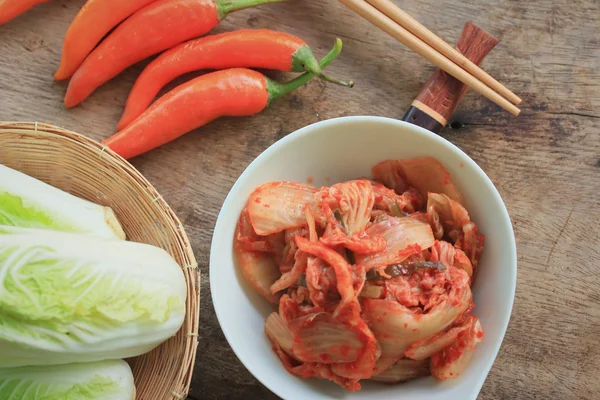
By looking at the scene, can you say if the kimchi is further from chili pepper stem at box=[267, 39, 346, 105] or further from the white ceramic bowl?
chili pepper stem at box=[267, 39, 346, 105]

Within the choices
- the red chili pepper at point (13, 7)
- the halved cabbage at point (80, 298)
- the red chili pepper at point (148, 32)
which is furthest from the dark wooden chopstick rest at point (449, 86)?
the red chili pepper at point (13, 7)

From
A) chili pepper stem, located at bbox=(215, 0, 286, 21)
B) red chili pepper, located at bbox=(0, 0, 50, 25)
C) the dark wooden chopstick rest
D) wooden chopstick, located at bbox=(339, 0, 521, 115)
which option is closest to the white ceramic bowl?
the dark wooden chopstick rest

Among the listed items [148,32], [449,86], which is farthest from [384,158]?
[148,32]

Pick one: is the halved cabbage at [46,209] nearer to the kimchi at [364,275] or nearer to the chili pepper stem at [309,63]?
the kimchi at [364,275]

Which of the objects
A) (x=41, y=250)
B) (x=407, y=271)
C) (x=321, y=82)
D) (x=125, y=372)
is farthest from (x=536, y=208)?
(x=41, y=250)

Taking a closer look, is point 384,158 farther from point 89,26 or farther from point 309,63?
point 89,26

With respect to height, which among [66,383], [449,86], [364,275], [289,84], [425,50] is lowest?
[66,383]

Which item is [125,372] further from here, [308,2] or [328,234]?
[308,2]
